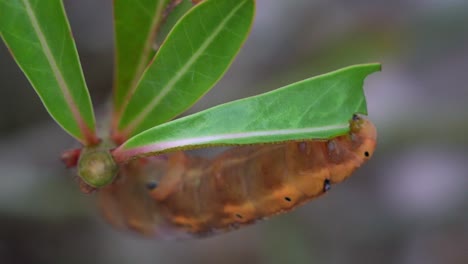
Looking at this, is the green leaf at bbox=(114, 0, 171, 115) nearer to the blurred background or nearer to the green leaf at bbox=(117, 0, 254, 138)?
the green leaf at bbox=(117, 0, 254, 138)

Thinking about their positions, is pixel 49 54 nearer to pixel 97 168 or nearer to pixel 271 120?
pixel 97 168

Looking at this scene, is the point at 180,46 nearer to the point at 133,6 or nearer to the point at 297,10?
the point at 133,6

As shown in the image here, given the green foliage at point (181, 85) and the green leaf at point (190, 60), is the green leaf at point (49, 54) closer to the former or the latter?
the green foliage at point (181, 85)

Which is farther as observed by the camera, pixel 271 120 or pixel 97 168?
pixel 97 168

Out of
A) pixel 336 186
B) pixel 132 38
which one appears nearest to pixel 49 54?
pixel 132 38

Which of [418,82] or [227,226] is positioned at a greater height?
[227,226]

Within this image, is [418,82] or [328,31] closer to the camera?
[328,31]

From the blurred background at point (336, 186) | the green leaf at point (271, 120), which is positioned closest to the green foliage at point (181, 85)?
the green leaf at point (271, 120)

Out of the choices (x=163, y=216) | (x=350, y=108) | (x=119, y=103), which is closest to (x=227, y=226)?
(x=163, y=216)
